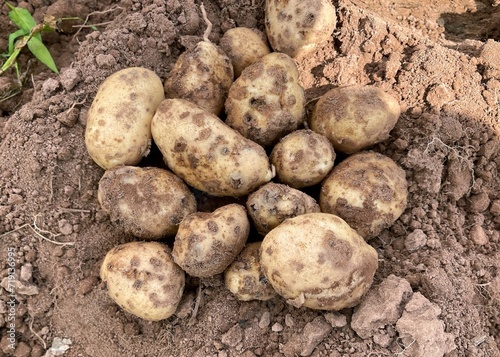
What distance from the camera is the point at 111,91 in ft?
6.93

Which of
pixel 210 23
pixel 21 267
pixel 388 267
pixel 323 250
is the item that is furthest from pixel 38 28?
pixel 388 267

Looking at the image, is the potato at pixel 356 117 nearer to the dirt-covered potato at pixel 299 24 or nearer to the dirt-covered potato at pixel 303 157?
the dirt-covered potato at pixel 303 157

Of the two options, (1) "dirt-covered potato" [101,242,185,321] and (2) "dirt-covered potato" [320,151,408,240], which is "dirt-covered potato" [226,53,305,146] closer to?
(2) "dirt-covered potato" [320,151,408,240]

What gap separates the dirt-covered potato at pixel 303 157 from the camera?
2053 mm

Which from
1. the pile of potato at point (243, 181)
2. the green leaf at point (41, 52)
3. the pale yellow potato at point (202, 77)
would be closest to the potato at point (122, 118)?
the pile of potato at point (243, 181)

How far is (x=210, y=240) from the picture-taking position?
1.88 meters

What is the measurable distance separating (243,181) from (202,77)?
54cm

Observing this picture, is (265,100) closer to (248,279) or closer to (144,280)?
(248,279)

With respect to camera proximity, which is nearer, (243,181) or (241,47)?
(243,181)

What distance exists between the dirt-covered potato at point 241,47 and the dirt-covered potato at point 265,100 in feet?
0.76

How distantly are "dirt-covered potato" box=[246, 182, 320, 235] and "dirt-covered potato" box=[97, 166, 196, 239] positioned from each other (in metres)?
0.31

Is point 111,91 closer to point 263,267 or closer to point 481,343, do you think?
point 263,267

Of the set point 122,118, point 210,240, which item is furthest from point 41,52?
point 210,240

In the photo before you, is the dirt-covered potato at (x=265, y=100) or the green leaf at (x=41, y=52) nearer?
the dirt-covered potato at (x=265, y=100)
